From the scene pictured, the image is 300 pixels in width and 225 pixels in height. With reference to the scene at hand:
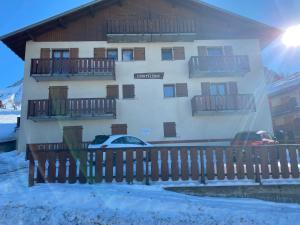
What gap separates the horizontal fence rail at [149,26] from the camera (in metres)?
22.9

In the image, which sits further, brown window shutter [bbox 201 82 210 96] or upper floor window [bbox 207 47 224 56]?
upper floor window [bbox 207 47 224 56]

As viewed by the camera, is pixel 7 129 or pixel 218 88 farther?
pixel 7 129

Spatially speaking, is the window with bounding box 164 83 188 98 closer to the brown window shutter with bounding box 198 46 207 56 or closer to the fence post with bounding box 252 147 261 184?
the brown window shutter with bounding box 198 46 207 56

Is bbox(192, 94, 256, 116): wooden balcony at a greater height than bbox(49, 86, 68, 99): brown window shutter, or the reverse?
bbox(49, 86, 68, 99): brown window shutter

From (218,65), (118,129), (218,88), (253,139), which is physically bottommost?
(253,139)

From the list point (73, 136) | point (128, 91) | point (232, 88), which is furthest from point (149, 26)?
point (73, 136)

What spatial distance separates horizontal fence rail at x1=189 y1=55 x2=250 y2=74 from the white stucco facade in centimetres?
101

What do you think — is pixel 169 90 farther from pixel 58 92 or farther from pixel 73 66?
pixel 58 92

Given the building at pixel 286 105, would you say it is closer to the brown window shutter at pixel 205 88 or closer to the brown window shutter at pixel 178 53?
the brown window shutter at pixel 205 88

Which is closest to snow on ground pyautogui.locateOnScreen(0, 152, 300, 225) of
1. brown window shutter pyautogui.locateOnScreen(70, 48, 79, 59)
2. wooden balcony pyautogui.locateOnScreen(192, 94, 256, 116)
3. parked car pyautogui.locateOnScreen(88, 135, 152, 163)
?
parked car pyautogui.locateOnScreen(88, 135, 152, 163)

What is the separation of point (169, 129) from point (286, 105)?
63.9ft

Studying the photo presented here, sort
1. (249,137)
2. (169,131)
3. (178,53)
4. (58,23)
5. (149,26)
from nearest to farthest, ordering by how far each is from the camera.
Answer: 1. (249,137)
2. (169,131)
3. (58,23)
4. (149,26)
5. (178,53)

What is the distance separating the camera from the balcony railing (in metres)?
34.2

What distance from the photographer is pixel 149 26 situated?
75.7 feet
